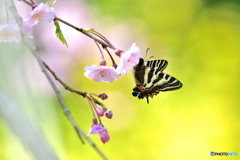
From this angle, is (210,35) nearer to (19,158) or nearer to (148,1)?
(148,1)

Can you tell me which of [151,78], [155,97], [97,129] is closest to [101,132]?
[97,129]

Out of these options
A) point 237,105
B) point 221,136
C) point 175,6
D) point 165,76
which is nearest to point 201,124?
point 221,136

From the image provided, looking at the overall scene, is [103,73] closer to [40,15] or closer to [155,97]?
[40,15]

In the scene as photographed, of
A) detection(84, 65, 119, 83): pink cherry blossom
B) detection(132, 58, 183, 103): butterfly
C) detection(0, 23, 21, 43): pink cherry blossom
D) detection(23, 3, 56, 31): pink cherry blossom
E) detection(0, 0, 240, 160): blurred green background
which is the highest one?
detection(0, 0, 240, 160): blurred green background

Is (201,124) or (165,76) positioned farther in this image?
(201,124)

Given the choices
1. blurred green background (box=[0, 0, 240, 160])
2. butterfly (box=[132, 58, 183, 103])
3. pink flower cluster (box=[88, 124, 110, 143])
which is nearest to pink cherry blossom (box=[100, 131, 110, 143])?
pink flower cluster (box=[88, 124, 110, 143])

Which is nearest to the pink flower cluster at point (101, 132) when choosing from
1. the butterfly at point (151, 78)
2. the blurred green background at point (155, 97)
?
the butterfly at point (151, 78)

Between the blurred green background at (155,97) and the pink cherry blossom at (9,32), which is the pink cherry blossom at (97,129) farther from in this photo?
the blurred green background at (155,97)

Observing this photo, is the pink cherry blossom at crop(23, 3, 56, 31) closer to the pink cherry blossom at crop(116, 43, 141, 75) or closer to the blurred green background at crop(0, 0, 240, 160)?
the pink cherry blossom at crop(116, 43, 141, 75)
